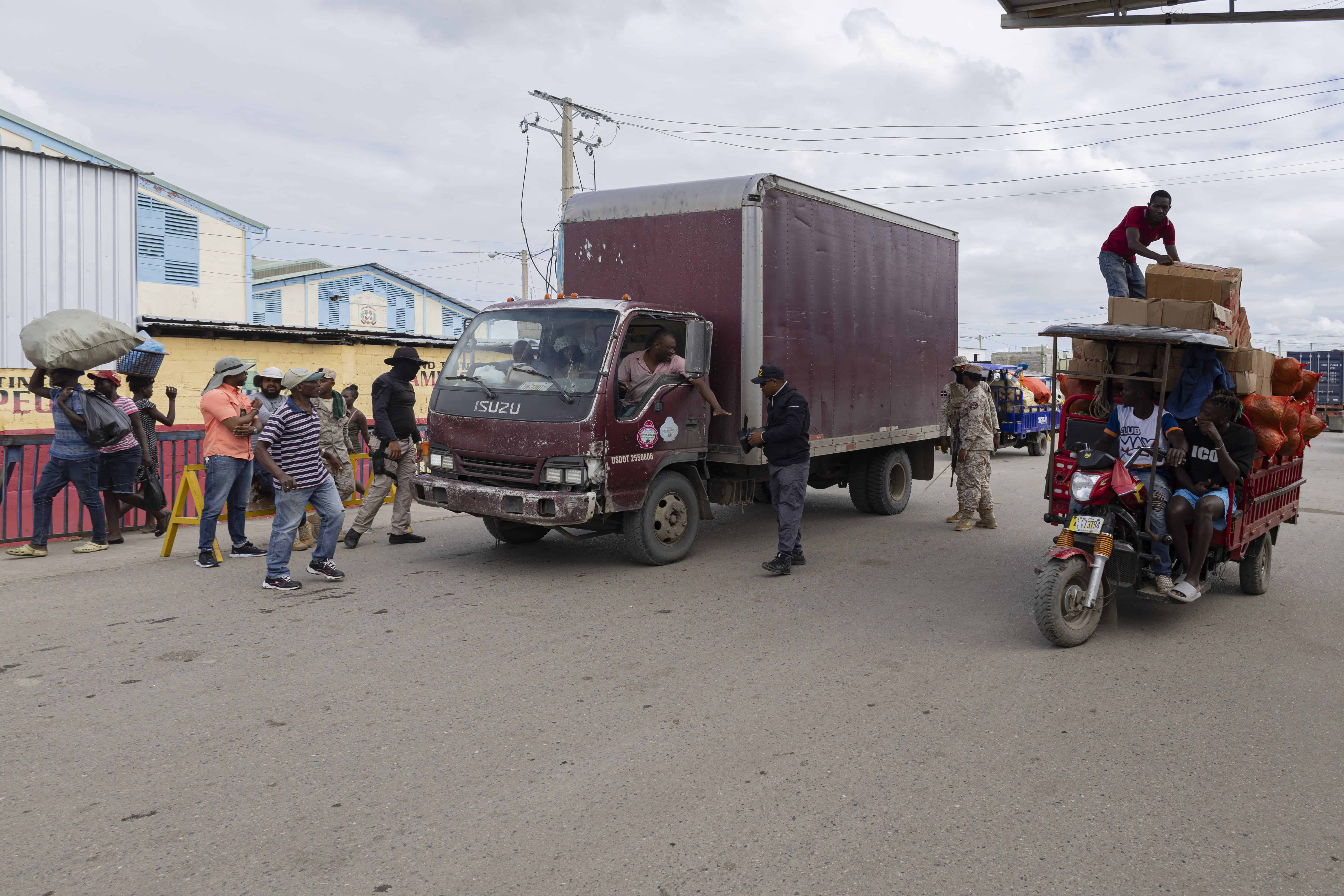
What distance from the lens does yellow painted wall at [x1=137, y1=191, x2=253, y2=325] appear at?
29859 millimetres

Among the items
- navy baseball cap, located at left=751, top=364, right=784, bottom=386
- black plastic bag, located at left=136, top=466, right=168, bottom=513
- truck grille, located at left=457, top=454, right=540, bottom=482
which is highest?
navy baseball cap, located at left=751, top=364, right=784, bottom=386

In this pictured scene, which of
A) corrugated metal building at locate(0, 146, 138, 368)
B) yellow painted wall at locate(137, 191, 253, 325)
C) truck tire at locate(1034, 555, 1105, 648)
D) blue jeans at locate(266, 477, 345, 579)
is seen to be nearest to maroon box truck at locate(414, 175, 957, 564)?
blue jeans at locate(266, 477, 345, 579)

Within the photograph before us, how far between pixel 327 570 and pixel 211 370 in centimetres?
969

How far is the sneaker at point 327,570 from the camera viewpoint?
707 cm

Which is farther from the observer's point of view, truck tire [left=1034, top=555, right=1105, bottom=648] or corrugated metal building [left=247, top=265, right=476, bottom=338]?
corrugated metal building [left=247, top=265, right=476, bottom=338]

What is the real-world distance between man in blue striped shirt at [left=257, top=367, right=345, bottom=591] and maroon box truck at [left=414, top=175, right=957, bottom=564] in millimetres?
933

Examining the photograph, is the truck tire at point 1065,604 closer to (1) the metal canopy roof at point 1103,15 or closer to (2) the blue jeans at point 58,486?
(1) the metal canopy roof at point 1103,15

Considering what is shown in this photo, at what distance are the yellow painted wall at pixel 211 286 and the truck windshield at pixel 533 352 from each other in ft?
84.1

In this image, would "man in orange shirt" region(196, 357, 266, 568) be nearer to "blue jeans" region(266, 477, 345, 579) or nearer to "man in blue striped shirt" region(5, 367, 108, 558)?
"blue jeans" region(266, 477, 345, 579)

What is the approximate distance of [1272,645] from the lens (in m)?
5.60

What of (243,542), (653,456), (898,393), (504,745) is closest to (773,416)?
(653,456)

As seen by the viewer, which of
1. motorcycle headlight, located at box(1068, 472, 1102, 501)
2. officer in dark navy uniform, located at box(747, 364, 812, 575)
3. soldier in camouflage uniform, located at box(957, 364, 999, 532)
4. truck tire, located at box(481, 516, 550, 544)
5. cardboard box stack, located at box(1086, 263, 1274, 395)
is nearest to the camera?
motorcycle headlight, located at box(1068, 472, 1102, 501)

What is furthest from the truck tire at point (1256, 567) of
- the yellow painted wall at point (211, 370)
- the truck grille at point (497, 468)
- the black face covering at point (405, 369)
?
the yellow painted wall at point (211, 370)

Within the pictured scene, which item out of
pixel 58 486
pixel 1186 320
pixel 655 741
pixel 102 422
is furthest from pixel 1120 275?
pixel 58 486
